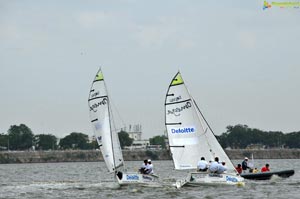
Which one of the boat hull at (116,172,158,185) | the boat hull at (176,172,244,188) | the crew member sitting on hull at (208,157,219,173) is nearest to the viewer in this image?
the crew member sitting on hull at (208,157,219,173)

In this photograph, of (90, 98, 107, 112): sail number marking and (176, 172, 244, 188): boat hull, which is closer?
(176, 172, 244, 188): boat hull

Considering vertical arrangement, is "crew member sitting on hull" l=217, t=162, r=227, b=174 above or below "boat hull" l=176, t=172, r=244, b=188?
above

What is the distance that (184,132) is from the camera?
191ft

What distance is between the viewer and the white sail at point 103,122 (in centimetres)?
5838

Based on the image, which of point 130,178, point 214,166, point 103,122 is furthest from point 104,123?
point 214,166

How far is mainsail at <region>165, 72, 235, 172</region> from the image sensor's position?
58.1 metres

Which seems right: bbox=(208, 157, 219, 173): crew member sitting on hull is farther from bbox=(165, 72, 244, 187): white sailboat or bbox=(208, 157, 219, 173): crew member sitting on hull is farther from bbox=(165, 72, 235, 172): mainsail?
bbox=(165, 72, 235, 172): mainsail

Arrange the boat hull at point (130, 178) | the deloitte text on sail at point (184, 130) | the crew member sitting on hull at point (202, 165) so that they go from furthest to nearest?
the deloitte text on sail at point (184, 130), the boat hull at point (130, 178), the crew member sitting on hull at point (202, 165)

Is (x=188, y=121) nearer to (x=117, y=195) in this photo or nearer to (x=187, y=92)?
(x=187, y=92)

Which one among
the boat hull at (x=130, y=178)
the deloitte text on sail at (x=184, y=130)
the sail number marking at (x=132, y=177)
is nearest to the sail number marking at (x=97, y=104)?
the boat hull at (x=130, y=178)

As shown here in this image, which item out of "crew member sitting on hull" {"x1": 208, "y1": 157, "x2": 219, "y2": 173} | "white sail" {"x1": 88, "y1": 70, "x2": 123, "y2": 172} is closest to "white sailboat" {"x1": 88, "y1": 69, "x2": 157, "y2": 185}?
"white sail" {"x1": 88, "y1": 70, "x2": 123, "y2": 172}

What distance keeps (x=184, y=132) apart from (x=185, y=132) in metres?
0.07

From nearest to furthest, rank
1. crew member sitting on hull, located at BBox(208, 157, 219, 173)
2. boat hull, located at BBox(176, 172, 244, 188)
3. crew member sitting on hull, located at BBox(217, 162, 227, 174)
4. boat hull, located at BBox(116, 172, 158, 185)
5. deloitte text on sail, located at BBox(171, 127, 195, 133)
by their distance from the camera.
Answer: crew member sitting on hull, located at BBox(208, 157, 219, 173) < crew member sitting on hull, located at BBox(217, 162, 227, 174) < boat hull, located at BBox(176, 172, 244, 188) < boat hull, located at BBox(116, 172, 158, 185) < deloitte text on sail, located at BBox(171, 127, 195, 133)

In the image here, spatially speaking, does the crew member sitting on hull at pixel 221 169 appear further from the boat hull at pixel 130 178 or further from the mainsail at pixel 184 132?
the boat hull at pixel 130 178
